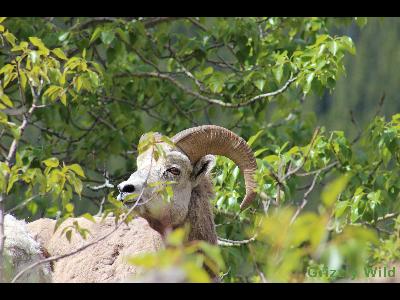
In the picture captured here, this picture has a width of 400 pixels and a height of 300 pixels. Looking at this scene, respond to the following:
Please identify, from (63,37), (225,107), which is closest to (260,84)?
(225,107)

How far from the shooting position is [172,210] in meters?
8.17

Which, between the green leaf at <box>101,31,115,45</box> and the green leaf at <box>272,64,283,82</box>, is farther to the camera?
the green leaf at <box>101,31,115,45</box>

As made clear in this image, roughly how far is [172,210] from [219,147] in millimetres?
825

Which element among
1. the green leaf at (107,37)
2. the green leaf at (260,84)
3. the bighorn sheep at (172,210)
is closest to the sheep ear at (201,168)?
the bighorn sheep at (172,210)

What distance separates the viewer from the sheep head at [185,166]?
8070 mm

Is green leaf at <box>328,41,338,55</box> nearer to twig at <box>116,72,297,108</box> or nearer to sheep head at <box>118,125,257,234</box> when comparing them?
twig at <box>116,72,297,108</box>

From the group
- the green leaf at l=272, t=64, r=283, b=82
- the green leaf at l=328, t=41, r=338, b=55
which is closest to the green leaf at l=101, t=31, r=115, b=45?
the green leaf at l=272, t=64, r=283, b=82

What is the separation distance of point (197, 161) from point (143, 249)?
32.4 inches

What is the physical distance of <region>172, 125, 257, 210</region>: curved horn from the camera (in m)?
8.57
